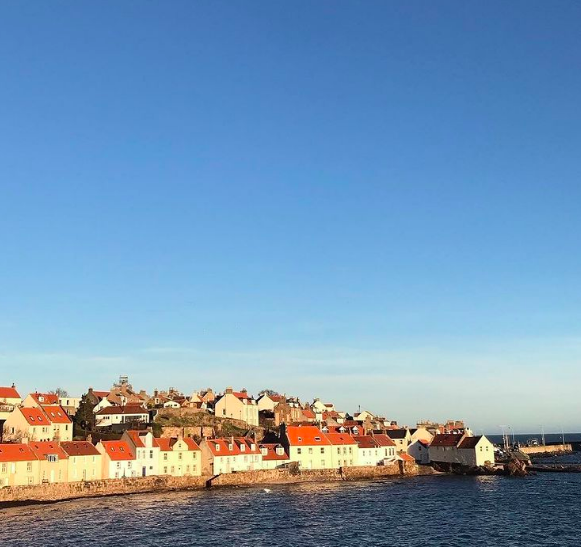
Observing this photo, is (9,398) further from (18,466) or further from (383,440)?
(383,440)

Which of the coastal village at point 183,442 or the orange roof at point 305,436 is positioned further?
the orange roof at point 305,436

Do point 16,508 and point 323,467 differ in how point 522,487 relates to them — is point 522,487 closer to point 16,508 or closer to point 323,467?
point 323,467

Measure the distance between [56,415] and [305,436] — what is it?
42.7 meters

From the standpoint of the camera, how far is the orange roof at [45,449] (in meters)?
87.8

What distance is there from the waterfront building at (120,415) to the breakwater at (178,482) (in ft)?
109

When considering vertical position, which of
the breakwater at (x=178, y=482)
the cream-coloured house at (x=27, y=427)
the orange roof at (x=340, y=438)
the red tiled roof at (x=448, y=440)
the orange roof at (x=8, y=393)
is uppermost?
the orange roof at (x=8, y=393)

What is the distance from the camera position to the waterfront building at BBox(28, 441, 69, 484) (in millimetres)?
87062

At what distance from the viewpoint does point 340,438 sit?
395ft

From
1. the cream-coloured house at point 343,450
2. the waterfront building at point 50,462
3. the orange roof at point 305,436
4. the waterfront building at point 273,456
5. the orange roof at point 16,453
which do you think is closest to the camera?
the orange roof at point 16,453

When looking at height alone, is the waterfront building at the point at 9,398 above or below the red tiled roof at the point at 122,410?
above

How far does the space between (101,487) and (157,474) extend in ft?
34.3

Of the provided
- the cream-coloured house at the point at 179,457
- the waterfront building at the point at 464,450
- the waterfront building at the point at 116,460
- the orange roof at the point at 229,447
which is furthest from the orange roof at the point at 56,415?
the waterfront building at the point at 464,450

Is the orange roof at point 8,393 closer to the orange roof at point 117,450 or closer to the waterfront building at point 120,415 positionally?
the waterfront building at point 120,415

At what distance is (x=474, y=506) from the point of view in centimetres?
8162
